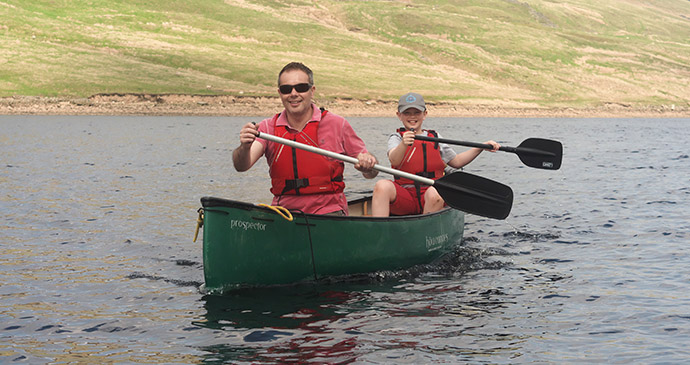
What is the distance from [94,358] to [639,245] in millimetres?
8826

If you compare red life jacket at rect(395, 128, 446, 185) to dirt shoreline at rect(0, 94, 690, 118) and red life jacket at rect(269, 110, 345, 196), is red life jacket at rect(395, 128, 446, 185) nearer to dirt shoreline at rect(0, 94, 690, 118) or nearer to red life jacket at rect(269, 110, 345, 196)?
red life jacket at rect(269, 110, 345, 196)

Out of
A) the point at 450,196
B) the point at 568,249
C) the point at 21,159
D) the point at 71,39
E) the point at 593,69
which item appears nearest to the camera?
the point at 450,196

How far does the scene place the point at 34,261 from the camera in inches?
400

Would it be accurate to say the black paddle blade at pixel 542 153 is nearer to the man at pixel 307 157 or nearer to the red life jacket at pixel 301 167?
the man at pixel 307 157

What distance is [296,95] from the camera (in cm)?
809

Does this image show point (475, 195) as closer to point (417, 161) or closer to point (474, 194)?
point (474, 194)

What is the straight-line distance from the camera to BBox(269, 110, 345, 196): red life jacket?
334 inches

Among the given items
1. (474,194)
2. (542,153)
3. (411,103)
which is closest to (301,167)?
(411,103)

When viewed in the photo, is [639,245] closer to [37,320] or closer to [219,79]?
[37,320]

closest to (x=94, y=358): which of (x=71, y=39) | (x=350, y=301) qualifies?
(x=350, y=301)

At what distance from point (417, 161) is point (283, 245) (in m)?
3.08

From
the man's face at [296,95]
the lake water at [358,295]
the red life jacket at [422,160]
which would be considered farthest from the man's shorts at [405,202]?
the man's face at [296,95]

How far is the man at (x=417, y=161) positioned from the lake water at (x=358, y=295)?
1009 mm

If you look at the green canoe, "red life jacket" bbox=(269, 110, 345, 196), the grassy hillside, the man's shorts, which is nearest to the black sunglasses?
"red life jacket" bbox=(269, 110, 345, 196)
